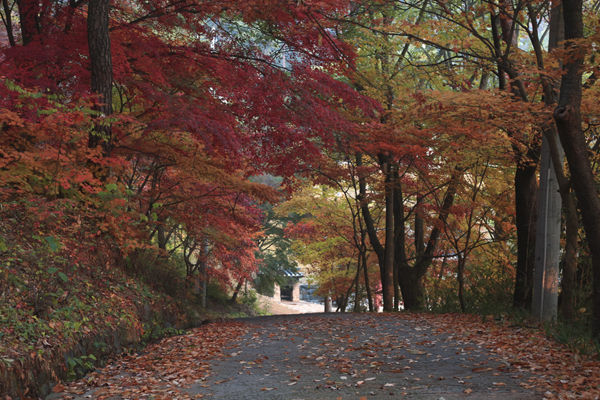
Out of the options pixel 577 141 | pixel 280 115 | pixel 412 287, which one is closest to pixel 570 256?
pixel 577 141

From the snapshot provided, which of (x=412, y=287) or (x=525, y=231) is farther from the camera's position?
(x=412, y=287)

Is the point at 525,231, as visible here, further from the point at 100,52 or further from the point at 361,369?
the point at 100,52

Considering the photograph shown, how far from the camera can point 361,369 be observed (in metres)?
5.76

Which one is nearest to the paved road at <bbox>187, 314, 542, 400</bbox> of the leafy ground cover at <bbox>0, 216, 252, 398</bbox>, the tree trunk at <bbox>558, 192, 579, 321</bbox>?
the leafy ground cover at <bbox>0, 216, 252, 398</bbox>

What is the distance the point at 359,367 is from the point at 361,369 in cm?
10

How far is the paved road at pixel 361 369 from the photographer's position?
4.75 meters

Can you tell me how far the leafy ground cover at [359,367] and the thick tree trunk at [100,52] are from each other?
3.59m

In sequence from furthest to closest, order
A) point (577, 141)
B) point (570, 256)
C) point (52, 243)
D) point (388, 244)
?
point (388, 244) < point (570, 256) < point (52, 243) < point (577, 141)

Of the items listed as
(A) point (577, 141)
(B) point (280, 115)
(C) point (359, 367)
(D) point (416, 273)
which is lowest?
(C) point (359, 367)

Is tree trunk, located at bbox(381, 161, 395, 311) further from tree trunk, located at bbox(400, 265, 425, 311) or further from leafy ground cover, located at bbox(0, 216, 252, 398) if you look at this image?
leafy ground cover, located at bbox(0, 216, 252, 398)

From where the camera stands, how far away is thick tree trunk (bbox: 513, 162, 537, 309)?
28.9 feet

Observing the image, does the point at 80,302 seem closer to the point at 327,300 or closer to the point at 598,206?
the point at 598,206

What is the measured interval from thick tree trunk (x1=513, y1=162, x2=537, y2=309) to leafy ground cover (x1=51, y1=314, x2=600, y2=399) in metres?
0.84

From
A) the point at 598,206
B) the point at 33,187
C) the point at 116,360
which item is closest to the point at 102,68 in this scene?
the point at 33,187
